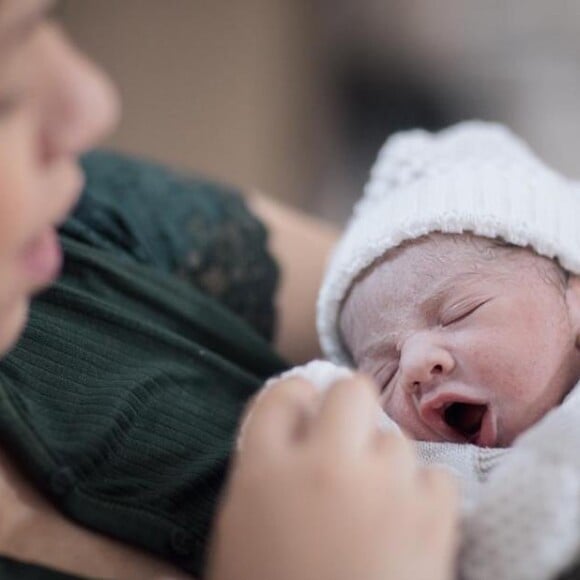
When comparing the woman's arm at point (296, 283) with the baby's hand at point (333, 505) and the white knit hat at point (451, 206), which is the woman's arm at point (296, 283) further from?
the baby's hand at point (333, 505)

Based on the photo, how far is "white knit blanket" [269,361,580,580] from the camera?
1.60ft

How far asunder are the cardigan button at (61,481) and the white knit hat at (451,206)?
314 millimetres

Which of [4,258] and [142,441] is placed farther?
[142,441]

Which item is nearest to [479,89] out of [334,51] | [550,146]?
[550,146]

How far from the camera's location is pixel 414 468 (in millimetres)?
494

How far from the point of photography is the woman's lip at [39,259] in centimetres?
47

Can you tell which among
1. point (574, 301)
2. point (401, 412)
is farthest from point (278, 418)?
point (574, 301)

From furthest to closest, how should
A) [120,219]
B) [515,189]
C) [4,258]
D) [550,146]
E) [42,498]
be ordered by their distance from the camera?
[550,146]
[120,219]
[515,189]
[42,498]
[4,258]

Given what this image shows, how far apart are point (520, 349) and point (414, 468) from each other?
0.24 metres

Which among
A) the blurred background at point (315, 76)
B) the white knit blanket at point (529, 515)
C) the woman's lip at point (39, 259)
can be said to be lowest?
the blurred background at point (315, 76)

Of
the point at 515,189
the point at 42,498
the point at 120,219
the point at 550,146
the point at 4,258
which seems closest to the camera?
the point at 4,258

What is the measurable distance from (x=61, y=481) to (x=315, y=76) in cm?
206

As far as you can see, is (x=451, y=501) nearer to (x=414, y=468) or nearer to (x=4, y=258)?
(x=414, y=468)

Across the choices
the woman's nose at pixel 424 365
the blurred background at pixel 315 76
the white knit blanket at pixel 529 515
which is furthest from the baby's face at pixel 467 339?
the blurred background at pixel 315 76
